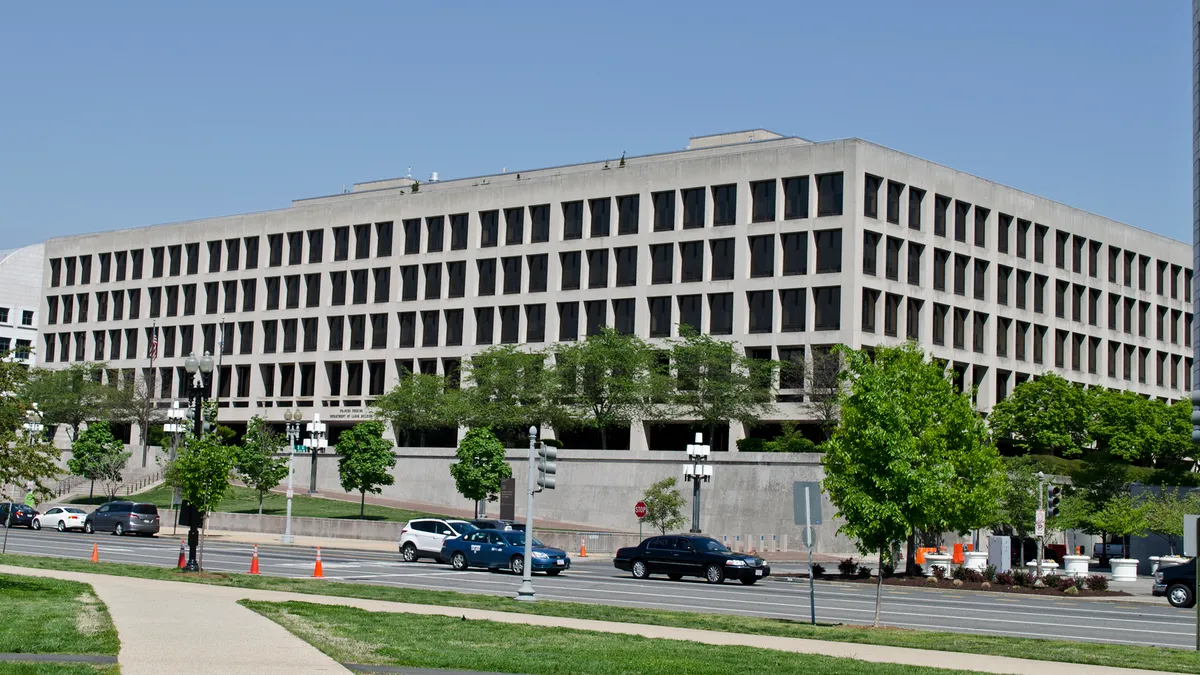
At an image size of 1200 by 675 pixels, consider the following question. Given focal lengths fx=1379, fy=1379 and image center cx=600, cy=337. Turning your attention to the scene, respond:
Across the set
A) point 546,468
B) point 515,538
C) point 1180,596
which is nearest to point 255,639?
point 546,468

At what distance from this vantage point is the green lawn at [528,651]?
1730 cm

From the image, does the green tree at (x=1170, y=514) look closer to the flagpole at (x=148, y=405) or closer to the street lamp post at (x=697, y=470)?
the street lamp post at (x=697, y=470)

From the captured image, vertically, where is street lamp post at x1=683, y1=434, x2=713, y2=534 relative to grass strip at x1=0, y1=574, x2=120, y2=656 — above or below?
above

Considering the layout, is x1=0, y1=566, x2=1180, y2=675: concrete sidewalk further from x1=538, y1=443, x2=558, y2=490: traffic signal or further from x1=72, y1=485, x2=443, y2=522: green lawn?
x1=72, y1=485, x2=443, y2=522: green lawn

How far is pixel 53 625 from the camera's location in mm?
19594

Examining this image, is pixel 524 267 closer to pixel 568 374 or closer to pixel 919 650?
pixel 568 374

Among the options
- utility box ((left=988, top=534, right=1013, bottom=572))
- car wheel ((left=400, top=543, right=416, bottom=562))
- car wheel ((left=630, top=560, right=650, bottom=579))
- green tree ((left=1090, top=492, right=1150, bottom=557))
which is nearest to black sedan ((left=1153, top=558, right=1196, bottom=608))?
utility box ((left=988, top=534, right=1013, bottom=572))

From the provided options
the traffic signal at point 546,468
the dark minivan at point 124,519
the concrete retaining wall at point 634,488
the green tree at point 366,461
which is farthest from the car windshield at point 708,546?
the green tree at point 366,461

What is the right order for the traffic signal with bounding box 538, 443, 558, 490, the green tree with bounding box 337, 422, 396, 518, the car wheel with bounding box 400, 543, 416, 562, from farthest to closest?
1. the green tree with bounding box 337, 422, 396, 518
2. the car wheel with bounding box 400, 543, 416, 562
3. the traffic signal with bounding box 538, 443, 558, 490

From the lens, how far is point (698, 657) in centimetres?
1884

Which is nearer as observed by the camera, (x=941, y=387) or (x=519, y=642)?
(x=519, y=642)

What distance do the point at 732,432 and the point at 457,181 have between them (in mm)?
40805

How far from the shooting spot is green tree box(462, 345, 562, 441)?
8306cm

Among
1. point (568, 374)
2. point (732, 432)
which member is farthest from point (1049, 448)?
point (568, 374)
